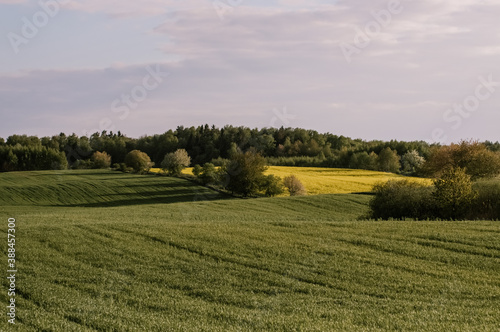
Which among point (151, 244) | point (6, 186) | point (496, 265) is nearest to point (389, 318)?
point (496, 265)

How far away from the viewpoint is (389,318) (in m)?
11.9

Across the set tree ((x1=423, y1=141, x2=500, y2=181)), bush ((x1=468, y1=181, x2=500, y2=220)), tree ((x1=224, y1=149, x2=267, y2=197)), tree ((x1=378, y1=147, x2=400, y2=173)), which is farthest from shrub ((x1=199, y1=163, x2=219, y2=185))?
tree ((x1=378, y1=147, x2=400, y2=173))

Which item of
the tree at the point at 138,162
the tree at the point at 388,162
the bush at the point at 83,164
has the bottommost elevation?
the bush at the point at 83,164

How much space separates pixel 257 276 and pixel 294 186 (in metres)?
52.8

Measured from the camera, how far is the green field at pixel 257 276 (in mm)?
11914

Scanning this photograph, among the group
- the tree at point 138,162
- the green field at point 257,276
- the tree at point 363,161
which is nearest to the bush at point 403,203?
the green field at point 257,276

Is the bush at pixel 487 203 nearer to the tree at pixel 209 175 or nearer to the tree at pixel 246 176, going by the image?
the tree at pixel 246 176

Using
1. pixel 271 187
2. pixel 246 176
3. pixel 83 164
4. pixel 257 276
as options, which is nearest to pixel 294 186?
pixel 271 187

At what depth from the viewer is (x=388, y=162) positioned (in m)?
102

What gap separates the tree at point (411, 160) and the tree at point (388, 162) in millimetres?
2019

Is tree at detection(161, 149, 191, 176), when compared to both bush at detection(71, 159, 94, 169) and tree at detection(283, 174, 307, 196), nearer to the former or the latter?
bush at detection(71, 159, 94, 169)

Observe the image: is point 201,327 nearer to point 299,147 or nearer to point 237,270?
point 237,270

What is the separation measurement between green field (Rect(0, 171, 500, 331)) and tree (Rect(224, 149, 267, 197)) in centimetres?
3716

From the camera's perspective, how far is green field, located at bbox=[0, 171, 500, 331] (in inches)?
469
